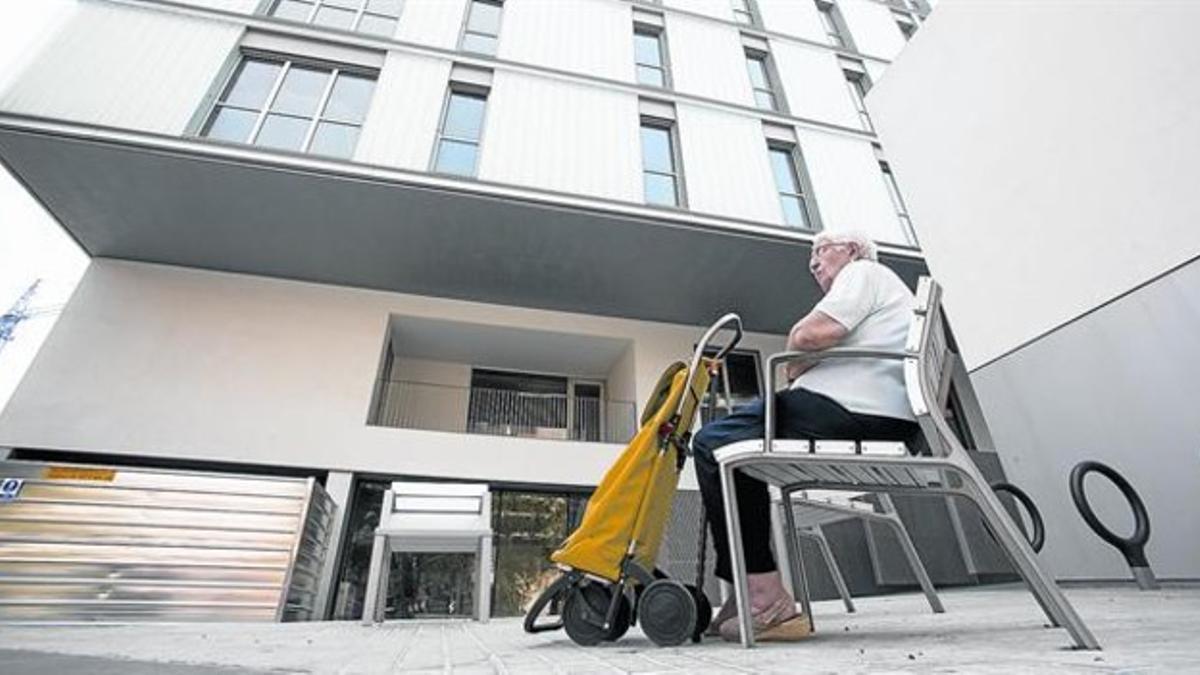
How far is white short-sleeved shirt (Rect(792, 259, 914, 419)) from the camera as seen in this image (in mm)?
1303

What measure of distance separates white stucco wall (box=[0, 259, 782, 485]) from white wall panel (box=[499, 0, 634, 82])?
3.81m

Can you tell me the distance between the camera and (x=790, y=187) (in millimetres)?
7672

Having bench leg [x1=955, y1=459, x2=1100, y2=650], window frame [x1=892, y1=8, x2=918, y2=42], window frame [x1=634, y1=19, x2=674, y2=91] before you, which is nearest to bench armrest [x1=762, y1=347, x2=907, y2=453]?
bench leg [x1=955, y1=459, x2=1100, y2=650]

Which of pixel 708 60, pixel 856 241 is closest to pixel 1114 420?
pixel 856 241

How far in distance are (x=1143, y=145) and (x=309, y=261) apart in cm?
748

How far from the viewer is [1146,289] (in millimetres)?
3002

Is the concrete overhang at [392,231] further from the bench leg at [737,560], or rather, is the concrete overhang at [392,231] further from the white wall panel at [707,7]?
the bench leg at [737,560]

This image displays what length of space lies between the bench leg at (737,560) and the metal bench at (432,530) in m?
2.89

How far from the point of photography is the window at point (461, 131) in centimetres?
631

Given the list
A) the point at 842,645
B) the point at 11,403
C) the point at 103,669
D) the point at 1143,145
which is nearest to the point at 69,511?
the point at 11,403

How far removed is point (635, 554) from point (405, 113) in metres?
6.46

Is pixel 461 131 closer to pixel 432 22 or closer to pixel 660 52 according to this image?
pixel 432 22

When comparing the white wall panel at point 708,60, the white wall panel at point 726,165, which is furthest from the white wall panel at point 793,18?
the white wall panel at point 726,165

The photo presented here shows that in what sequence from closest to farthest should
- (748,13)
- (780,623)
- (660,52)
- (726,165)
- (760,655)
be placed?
(760,655)
(780,623)
(726,165)
(660,52)
(748,13)
